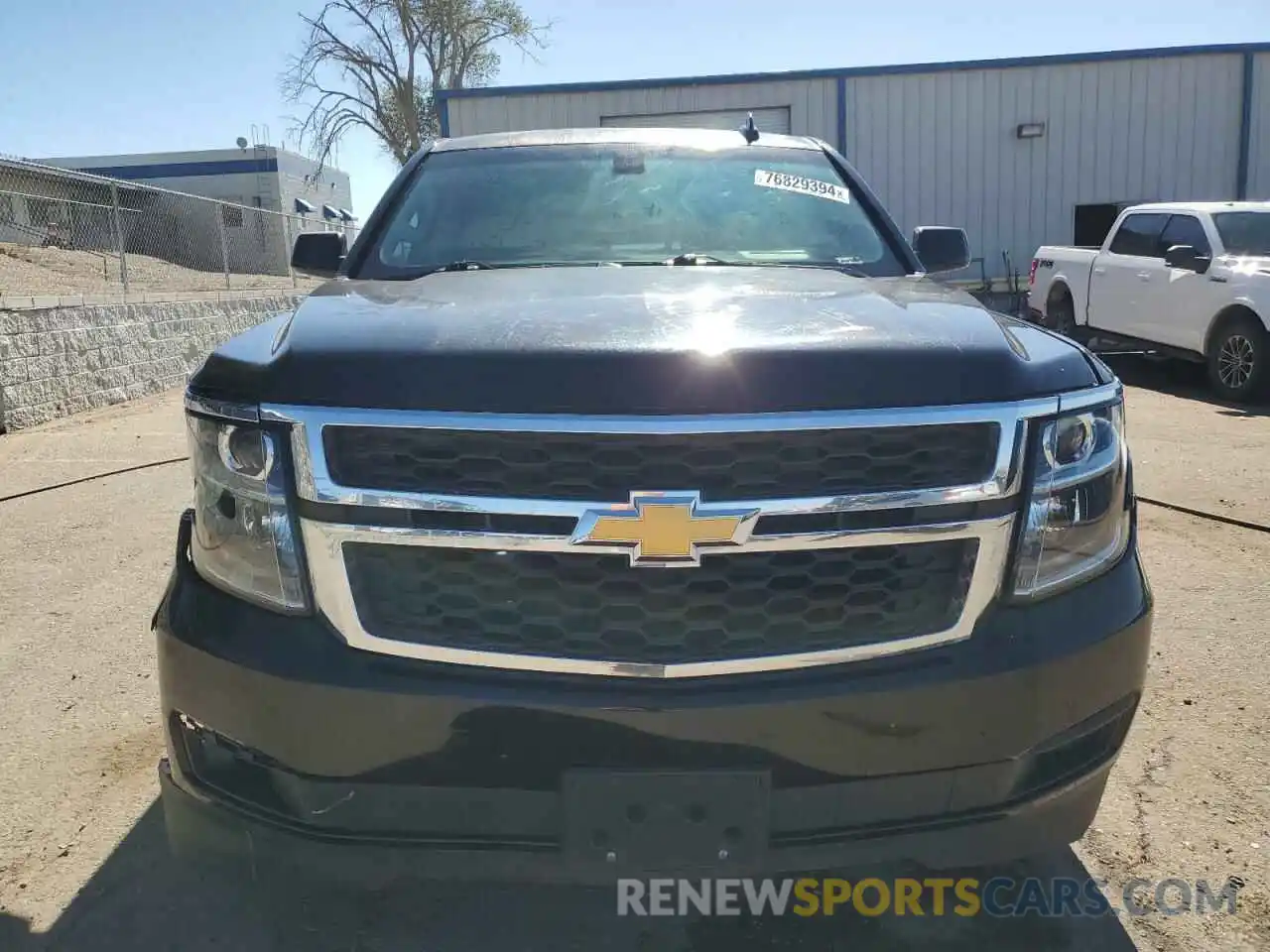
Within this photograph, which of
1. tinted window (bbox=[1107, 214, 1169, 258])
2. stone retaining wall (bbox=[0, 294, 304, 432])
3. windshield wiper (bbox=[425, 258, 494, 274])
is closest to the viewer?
windshield wiper (bbox=[425, 258, 494, 274])

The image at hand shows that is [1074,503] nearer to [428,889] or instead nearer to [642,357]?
[642,357]

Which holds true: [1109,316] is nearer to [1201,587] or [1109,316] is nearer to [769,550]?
[1201,587]

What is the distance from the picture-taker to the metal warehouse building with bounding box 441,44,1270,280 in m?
16.1

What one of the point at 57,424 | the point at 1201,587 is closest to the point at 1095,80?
the point at 1201,587

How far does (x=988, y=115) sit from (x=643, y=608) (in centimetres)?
1686

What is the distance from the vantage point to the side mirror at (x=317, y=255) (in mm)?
3373

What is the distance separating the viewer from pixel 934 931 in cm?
219

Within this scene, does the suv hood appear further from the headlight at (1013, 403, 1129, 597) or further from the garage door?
the garage door

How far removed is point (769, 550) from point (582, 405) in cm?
40

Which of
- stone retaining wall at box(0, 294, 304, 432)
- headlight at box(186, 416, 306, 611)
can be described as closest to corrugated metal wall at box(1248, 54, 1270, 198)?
stone retaining wall at box(0, 294, 304, 432)

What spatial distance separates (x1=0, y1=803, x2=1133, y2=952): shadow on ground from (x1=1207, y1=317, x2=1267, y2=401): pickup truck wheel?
8.43 meters

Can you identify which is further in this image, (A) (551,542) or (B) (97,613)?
(B) (97,613)

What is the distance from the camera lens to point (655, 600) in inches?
66.8

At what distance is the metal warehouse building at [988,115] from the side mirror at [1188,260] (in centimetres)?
710
